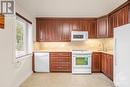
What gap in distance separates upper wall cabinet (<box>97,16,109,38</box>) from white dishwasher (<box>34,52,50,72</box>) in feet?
7.58

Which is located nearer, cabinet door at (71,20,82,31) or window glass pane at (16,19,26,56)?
window glass pane at (16,19,26,56)

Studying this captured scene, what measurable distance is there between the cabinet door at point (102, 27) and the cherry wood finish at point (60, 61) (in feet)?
4.99

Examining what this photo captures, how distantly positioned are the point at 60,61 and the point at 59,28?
1.41 metres

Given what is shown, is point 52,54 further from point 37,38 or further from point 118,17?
point 118,17

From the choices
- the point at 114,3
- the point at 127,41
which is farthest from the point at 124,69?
the point at 114,3

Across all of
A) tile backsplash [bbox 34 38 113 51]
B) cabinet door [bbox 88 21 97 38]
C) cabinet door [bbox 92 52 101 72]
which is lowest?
cabinet door [bbox 92 52 101 72]

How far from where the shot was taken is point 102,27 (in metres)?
7.25

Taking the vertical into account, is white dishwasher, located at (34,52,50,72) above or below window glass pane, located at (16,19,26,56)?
below

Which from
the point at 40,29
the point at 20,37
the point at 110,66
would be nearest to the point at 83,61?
the point at 110,66

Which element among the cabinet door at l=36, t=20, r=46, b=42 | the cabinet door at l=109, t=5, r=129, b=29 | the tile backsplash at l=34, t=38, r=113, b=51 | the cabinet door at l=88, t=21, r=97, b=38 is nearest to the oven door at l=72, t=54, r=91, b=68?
the tile backsplash at l=34, t=38, r=113, b=51

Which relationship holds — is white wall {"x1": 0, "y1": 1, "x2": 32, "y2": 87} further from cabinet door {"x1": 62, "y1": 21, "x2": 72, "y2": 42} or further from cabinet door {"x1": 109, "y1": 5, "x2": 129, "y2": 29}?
cabinet door {"x1": 62, "y1": 21, "x2": 72, "y2": 42}

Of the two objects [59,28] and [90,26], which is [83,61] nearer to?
[90,26]

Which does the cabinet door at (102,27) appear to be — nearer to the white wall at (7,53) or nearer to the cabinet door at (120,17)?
the cabinet door at (120,17)

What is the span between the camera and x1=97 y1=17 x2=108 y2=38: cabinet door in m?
6.98
